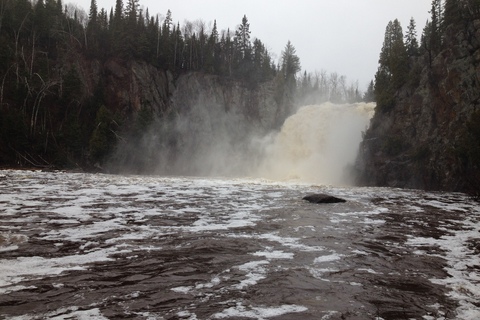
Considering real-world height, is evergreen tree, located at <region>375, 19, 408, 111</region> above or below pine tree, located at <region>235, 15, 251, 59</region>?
below

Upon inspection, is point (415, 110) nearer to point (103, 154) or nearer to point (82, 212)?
point (82, 212)

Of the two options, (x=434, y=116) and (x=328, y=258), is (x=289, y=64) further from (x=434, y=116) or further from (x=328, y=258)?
(x=328, y=258)

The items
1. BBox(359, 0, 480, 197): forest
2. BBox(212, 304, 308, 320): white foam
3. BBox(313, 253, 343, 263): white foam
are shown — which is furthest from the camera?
BBox(359, 0, 480, 197): forest

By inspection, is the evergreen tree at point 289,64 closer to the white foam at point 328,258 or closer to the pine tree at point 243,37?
the pine tree at point 243,37

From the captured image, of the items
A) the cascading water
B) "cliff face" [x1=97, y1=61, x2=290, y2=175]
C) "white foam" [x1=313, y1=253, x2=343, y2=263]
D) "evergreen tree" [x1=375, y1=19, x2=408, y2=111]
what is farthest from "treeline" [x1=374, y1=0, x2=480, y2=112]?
"white foam" [x1=313, y1=253, x2=343, y2=263]

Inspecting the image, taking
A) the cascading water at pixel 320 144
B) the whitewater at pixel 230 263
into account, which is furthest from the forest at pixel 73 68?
the whitewater at pixel 230 263

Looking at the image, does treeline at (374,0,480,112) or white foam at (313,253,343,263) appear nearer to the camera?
white foam at (313,253,343,263)

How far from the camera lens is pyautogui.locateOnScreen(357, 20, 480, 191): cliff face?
106 feet

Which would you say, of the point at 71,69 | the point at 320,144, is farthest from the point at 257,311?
the point at 71,69

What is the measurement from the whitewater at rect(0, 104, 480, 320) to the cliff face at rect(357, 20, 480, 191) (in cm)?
1976

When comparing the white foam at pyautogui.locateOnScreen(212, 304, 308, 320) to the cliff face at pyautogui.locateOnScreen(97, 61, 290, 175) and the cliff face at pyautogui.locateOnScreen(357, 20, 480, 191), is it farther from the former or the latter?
the cliff face at pyautogui.locateOnScreen(97, 61, 290, 175)

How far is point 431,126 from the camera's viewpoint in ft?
120

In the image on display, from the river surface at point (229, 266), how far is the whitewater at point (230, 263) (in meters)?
0.03

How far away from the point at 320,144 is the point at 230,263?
42904 mm
